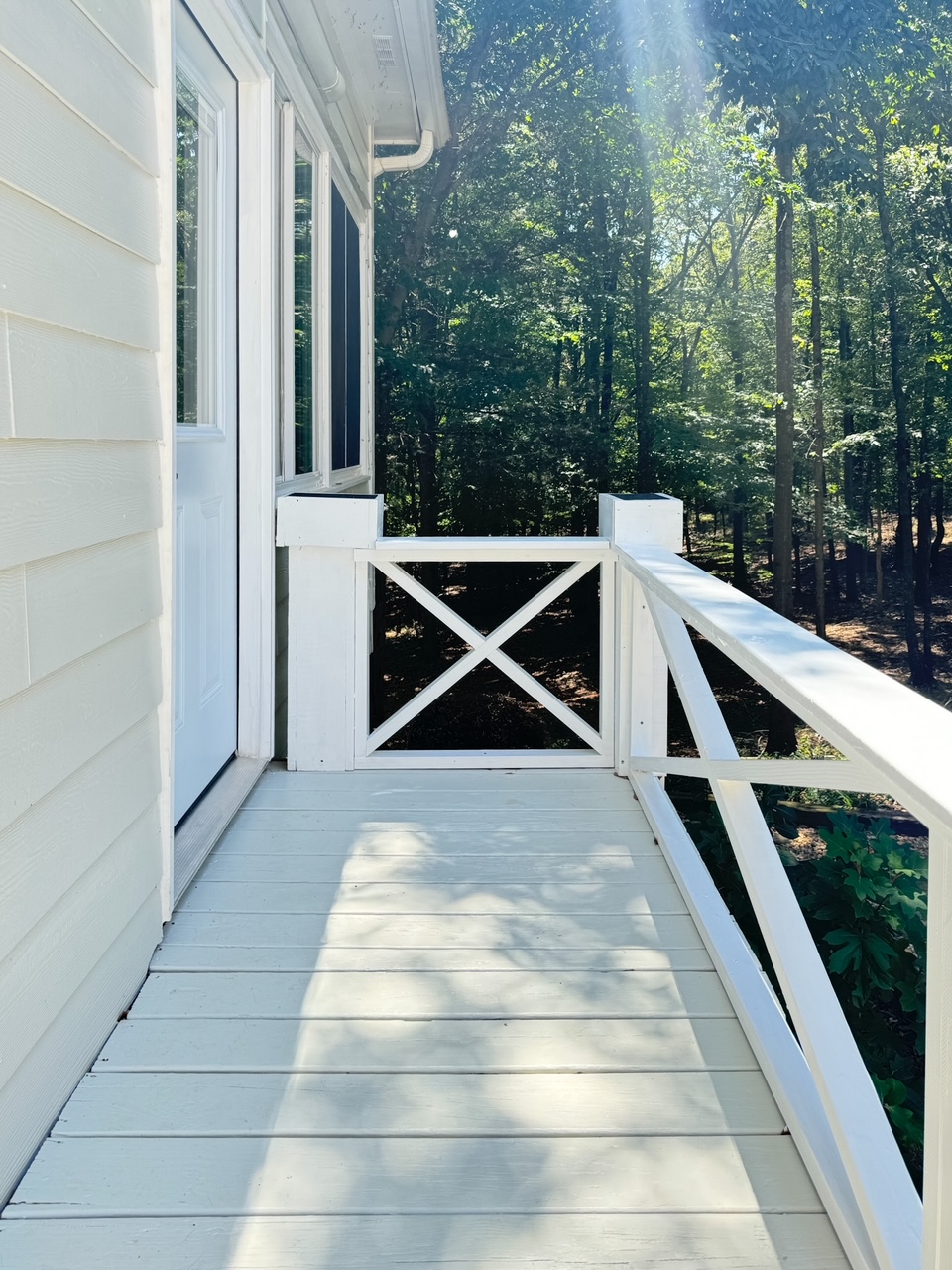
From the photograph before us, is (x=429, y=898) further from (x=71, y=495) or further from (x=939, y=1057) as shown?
(x=939, y=1057)

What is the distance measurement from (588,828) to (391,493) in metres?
11.7

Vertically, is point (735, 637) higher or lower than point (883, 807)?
higher

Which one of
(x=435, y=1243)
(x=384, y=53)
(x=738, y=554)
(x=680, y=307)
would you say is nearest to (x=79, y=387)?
(x=435, y=1243)

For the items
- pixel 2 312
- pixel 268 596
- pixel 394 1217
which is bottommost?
pixel 394 1217

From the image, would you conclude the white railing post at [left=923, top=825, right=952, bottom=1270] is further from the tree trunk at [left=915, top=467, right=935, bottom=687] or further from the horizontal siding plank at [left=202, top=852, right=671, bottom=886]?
the tree trunk at [left=915, top=467, right=935, bottom=687]

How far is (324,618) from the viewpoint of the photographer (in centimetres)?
354

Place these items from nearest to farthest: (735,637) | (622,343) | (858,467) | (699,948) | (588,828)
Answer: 1. (735,637)
2. (699,948)
3. (588,828)
4. (622,343)
5. (858,467)

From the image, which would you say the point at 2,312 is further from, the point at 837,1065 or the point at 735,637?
the point at 837,1065

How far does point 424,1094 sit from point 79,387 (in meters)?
1.18

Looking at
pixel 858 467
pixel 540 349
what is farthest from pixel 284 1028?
pixel 858 467

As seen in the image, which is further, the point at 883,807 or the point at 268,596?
→ the point at 883,807

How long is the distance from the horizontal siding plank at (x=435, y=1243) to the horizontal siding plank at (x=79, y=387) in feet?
3.32

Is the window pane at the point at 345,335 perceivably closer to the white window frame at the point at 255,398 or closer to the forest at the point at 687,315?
the white window frame at the point at 255,398

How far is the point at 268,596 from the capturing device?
3512mm
